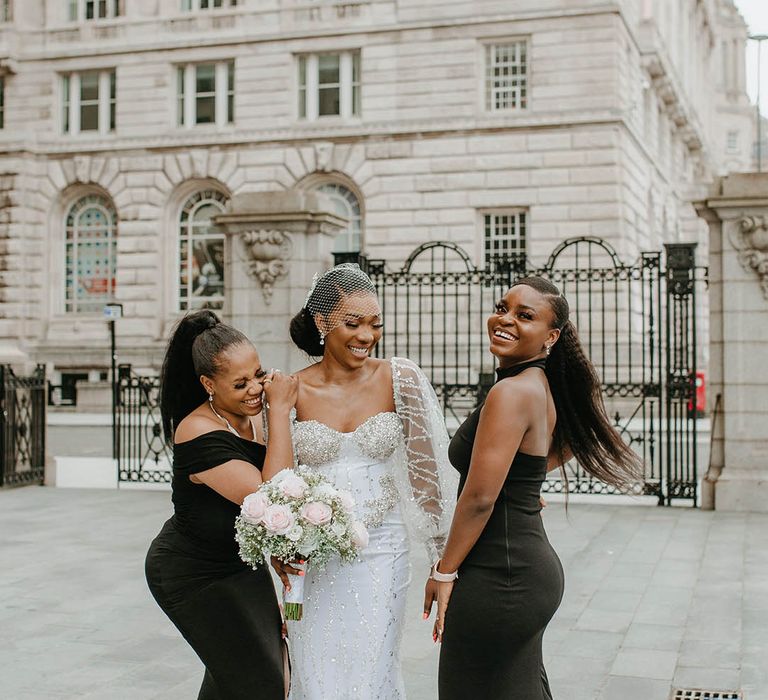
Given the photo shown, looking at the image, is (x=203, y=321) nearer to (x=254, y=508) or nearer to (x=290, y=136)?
(x=254, y=508)

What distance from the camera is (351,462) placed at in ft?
13.6

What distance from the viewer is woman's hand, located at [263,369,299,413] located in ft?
13.1

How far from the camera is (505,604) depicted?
11.8 feet

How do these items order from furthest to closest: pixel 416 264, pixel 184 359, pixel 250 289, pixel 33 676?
pixel 416 264 → pixel 250 289 → pixel 33 676 → pixel 184 359

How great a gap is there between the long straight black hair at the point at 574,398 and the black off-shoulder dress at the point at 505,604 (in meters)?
0.36

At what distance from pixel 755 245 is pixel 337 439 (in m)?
8.84

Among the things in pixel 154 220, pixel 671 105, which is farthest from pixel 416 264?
pixel 671 105

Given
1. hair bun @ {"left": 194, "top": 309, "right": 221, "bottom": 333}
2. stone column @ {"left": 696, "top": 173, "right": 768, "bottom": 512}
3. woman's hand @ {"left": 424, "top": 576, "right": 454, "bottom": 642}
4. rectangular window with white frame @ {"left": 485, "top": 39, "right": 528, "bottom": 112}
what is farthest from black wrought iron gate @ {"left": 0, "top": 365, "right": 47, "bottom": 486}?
rectangular window with white frame @ {"left": 485, "top": 39, "right": 528, "bottom": 112}

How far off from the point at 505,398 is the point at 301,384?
956 mm

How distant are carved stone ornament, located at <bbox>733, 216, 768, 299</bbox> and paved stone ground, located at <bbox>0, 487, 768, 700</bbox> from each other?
275cm

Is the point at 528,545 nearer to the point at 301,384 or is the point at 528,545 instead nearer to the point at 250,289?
the point at 301,384

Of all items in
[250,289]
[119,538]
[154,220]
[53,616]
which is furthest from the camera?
[154,220]

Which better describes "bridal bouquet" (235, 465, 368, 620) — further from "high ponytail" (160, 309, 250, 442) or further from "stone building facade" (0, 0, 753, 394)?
"stone building facade" (0, 0, 753, 394)

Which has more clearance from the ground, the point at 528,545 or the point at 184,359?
the point at 184,359
